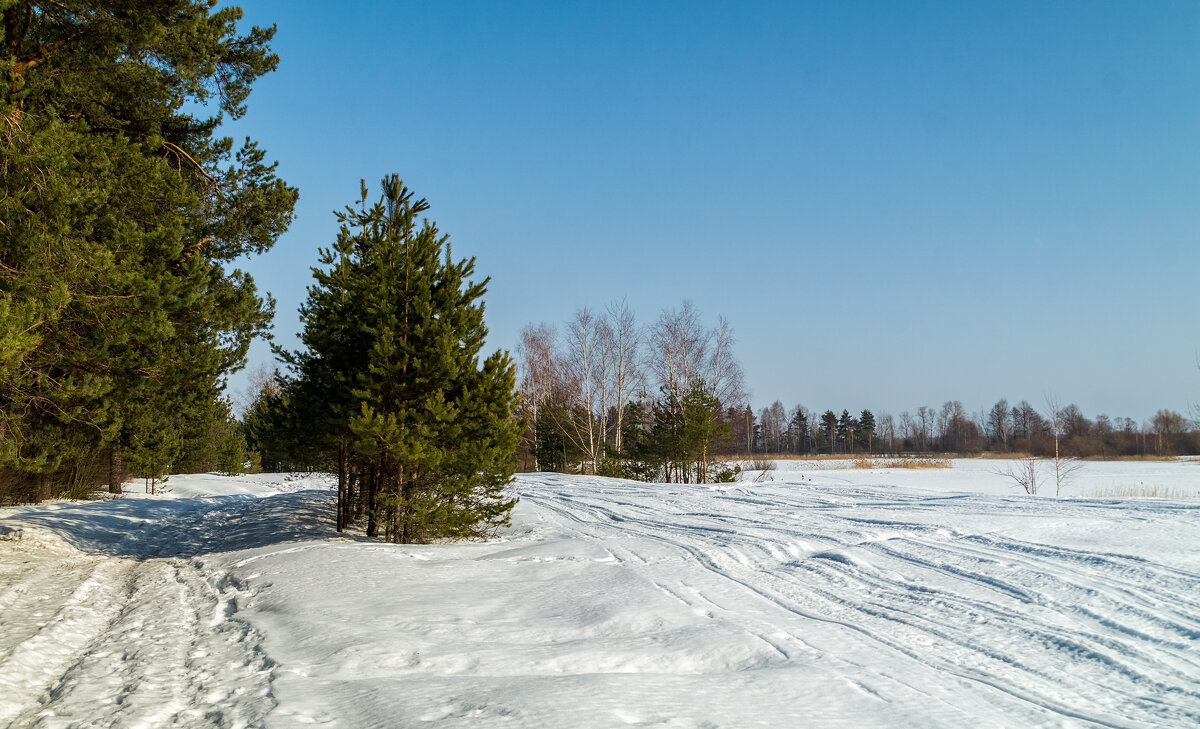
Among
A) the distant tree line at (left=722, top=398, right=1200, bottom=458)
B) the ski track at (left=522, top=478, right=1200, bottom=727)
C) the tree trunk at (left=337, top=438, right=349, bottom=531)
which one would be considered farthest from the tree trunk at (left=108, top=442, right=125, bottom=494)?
the distant tree line at (left=722, top=398, right=1200, bottom=458)

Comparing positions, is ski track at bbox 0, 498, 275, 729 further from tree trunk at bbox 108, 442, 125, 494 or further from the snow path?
tree trunk at bbox 108, 442, 125, 494

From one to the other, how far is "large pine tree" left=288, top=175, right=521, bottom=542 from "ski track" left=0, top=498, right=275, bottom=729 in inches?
107

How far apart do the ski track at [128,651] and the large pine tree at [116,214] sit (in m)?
2.31

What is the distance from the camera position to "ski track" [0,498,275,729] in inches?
146

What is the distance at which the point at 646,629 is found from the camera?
17.0 feet

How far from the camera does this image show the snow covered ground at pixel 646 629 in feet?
12.0

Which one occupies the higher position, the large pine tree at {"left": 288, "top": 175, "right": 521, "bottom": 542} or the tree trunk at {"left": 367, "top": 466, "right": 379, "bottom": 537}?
the large pine tree at {"left": 288, "top": 175, "right": 521, "bottom": 542}

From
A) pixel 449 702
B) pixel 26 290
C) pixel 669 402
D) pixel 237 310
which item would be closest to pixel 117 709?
pixel 449 702

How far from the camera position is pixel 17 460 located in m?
9.23

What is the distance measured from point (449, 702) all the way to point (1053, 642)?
418 cm

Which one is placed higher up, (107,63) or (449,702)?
(107,63)

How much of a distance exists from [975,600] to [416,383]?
742 centimetres

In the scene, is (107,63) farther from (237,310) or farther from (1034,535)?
(1034,535)

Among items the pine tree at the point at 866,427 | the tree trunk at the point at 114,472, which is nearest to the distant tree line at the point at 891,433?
the pine tree at the point at 866,427
